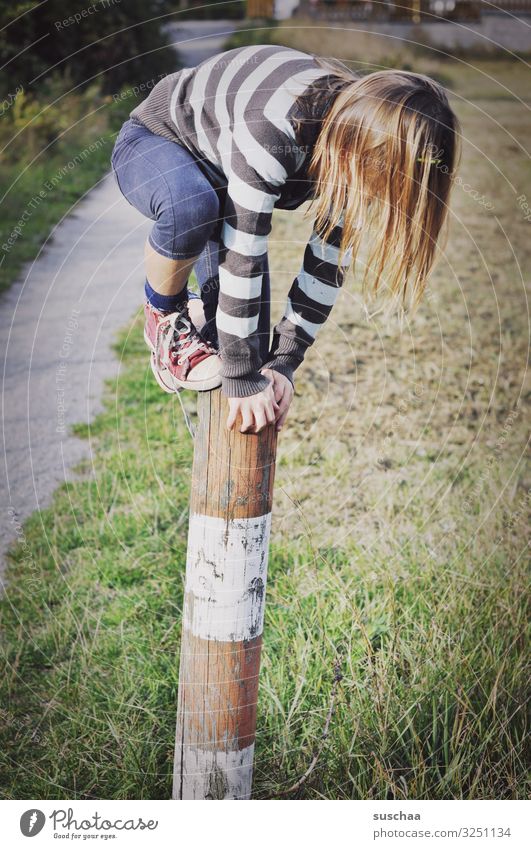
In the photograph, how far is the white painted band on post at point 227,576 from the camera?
121 cm

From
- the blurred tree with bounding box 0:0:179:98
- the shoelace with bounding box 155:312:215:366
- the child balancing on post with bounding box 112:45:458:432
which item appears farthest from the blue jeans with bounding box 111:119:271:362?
the blurred tree with bounding box 0:0:179:98

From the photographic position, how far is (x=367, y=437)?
239 cm

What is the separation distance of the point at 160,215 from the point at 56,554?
0.97 m

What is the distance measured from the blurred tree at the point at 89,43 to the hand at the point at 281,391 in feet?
7.74

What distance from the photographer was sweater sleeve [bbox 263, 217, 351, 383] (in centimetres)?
132

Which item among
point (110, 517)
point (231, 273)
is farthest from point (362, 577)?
point (231, 273)

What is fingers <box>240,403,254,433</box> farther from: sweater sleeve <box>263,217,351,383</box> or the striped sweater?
sweater sleeve <box>263,217,351,383</box>

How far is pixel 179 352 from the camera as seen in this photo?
4.40ft

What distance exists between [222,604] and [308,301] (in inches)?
20.1

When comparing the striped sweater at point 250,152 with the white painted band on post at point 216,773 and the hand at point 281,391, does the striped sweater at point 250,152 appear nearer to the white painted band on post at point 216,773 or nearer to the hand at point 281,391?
the hand at point 281,391

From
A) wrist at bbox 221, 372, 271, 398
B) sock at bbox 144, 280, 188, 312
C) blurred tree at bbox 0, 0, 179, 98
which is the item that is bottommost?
wrist at bbox 221, 372, 271, 398

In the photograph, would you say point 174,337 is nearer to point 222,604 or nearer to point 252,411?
point 252,411

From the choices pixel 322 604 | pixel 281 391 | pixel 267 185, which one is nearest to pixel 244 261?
pixel 267 185

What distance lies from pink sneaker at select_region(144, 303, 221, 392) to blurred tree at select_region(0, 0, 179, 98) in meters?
2.17
